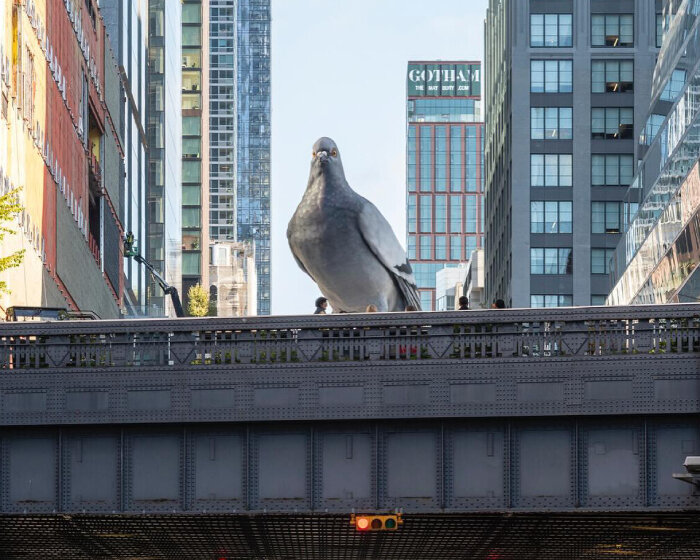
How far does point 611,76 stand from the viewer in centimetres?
13150

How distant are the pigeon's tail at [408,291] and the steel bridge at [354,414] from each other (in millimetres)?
10126

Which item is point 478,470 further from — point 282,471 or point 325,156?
point 325,156

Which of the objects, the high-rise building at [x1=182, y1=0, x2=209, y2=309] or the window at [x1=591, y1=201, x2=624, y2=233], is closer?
the window at [x1=591, y1=201, x2=624, y2=233]

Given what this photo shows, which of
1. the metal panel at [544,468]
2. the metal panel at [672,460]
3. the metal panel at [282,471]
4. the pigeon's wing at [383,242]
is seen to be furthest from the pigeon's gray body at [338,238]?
the metal panel at [672,460]

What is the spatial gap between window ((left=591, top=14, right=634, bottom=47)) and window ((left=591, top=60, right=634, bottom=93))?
166 centimetres

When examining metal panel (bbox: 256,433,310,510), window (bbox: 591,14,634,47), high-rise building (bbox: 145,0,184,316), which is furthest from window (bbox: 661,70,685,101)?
high-rise building (bbox: 145,0,184,316)

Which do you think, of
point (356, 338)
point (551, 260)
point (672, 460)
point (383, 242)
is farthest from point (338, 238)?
point (551, 260)

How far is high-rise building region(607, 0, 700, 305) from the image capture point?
2466 inches

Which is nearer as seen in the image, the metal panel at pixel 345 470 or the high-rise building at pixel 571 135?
the metal panel at pixel 345 470

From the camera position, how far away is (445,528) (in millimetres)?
40844

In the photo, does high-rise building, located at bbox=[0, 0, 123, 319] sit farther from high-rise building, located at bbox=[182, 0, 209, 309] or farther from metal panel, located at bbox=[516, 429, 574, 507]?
high-rise building, located at bbox=[182, 0, 209, 309]

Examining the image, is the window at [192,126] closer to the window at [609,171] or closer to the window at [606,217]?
the window at [609,171]

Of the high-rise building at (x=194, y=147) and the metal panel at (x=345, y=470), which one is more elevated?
the high-rise building at (x=194, y=147)

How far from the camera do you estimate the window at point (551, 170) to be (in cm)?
13062
